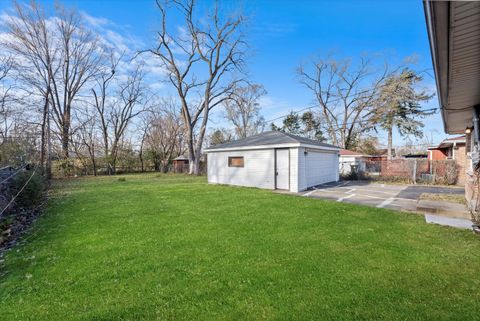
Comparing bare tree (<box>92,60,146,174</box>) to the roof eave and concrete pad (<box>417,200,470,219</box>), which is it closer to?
concrete pad (<box>417,200,470,219</box>)

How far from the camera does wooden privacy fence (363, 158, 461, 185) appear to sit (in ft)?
41.7

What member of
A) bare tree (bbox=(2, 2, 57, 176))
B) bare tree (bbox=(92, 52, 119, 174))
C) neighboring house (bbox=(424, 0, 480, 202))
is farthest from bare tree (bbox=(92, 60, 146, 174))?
neighboring house (bbox=(424, 0, 480, 202))

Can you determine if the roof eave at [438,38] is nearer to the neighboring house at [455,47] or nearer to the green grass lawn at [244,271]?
the neighboring house at [455,47]

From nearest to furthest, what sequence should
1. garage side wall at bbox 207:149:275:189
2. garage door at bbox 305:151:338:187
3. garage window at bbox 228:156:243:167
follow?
garage side wall at bbox 207:149:275:189 < garage door at bbox 305:151:338:187 < garage window at bbox 228:156:243:167

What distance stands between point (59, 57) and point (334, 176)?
1108 inches

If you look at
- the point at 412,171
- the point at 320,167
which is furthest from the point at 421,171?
the point at 320,167

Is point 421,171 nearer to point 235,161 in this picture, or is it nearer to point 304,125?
point 235,161

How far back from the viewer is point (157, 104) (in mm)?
32500

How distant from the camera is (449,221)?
5.50 metres

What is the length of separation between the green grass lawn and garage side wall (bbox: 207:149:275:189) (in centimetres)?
619

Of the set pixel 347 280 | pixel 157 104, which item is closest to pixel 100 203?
pixel 347 280

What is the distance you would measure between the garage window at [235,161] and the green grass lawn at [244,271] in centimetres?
764

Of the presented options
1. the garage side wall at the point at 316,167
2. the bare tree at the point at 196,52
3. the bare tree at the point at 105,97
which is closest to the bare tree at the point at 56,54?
the bare tree at the point at 105,97

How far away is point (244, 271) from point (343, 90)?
2959 cm
